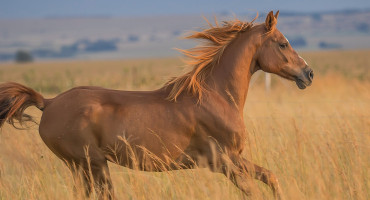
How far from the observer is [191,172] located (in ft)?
17.8

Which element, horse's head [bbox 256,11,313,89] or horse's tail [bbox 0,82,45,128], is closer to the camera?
horse's tail [bbox 0,82,45,128]

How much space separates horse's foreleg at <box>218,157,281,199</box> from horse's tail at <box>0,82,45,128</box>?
6.01ft

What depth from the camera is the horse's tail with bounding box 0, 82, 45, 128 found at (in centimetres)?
525

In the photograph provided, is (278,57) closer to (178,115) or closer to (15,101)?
(178,115)

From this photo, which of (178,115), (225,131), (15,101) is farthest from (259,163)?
(15,101)

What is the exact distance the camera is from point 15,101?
5.25m

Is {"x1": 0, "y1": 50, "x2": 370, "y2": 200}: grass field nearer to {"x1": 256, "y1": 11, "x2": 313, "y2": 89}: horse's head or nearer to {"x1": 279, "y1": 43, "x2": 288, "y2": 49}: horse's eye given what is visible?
{"x1": 256, "y1": 11, "x2": 313, "y2": 89}: horse's head

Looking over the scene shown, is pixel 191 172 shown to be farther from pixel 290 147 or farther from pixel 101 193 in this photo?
pixel 290 147

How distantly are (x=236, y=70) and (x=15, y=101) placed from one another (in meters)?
2.08

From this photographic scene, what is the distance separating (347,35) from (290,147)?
477 feet

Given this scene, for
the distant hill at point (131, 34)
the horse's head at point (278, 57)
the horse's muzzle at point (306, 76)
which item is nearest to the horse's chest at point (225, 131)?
the horse's head at point (278, 57)

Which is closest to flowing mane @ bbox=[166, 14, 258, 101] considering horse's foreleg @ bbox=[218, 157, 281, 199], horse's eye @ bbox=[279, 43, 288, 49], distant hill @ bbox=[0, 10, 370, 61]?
horse's eye @ bbox=[279, 43, 288, 49]

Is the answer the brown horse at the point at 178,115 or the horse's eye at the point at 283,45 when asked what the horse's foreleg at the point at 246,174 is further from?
the horse's eye at the point at 283,45

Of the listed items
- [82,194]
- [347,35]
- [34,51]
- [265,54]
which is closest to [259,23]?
[265,54]
